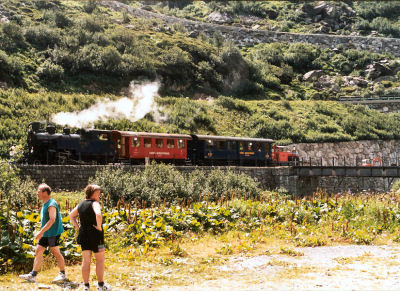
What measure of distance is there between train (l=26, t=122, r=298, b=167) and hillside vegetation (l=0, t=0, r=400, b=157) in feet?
20.3

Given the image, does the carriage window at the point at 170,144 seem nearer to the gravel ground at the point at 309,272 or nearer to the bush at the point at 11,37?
the gravel ground at the point at 309,272

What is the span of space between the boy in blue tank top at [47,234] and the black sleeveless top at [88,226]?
3.32 ft

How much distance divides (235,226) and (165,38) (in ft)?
180

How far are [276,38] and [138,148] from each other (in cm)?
6986

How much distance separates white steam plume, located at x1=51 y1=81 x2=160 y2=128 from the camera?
33.5 m

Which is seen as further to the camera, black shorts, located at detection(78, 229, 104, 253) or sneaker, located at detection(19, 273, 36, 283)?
sneaker, located at detection(19, 273, 36, 283)

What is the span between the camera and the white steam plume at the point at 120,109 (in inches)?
1319

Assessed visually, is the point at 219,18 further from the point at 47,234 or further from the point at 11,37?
the point at 47,234

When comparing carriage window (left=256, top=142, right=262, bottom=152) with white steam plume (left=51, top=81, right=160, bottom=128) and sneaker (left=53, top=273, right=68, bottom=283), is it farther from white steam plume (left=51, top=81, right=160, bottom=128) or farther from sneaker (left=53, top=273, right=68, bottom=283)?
sneaker (left=53, top=273, right=68, bottom=283)

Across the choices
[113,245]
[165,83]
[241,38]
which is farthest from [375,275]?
[241,38]

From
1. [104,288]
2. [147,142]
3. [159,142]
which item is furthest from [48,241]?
[159,142]

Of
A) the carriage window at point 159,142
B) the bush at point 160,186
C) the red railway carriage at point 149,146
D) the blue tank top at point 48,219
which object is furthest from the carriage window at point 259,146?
the blue tank top at point 48,219

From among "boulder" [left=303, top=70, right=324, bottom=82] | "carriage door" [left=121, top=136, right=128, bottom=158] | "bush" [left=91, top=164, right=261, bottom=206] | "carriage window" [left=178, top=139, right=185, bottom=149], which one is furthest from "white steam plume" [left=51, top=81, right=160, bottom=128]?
"boulder" [left=303, top=70, right=324, bottom=82]

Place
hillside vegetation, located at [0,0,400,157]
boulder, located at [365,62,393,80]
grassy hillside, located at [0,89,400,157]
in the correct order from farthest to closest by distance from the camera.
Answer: boulder, located at [365,62,393,80] < hillside vegetation, located at [0,0,400,157] < grassy hillside, located at [0,89,400,157]
